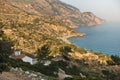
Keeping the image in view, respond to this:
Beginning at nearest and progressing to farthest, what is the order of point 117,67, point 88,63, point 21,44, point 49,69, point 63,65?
point 49,69, point 63,65, point 117,67, point 88,63, point 21,44

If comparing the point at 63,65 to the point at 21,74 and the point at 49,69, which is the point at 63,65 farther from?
the point at 21,74

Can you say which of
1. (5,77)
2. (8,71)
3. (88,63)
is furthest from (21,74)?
(88,63)

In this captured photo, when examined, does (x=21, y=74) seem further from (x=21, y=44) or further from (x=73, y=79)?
(x=21, y=44)

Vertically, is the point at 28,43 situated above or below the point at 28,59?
below

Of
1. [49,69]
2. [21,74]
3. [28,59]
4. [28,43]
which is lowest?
[28,43]

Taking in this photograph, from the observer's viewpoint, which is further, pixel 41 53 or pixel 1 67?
pixel 41 53

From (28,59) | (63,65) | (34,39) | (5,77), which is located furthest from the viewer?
(34,39)

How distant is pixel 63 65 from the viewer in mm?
67125

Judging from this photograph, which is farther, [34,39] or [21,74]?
[34,39]

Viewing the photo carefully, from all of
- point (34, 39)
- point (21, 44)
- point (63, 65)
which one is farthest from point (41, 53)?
point (34, 39)

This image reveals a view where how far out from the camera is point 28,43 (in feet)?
609

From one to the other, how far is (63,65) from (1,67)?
39.9 metres

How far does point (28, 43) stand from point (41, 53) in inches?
4659

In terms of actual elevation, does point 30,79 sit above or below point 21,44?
above
